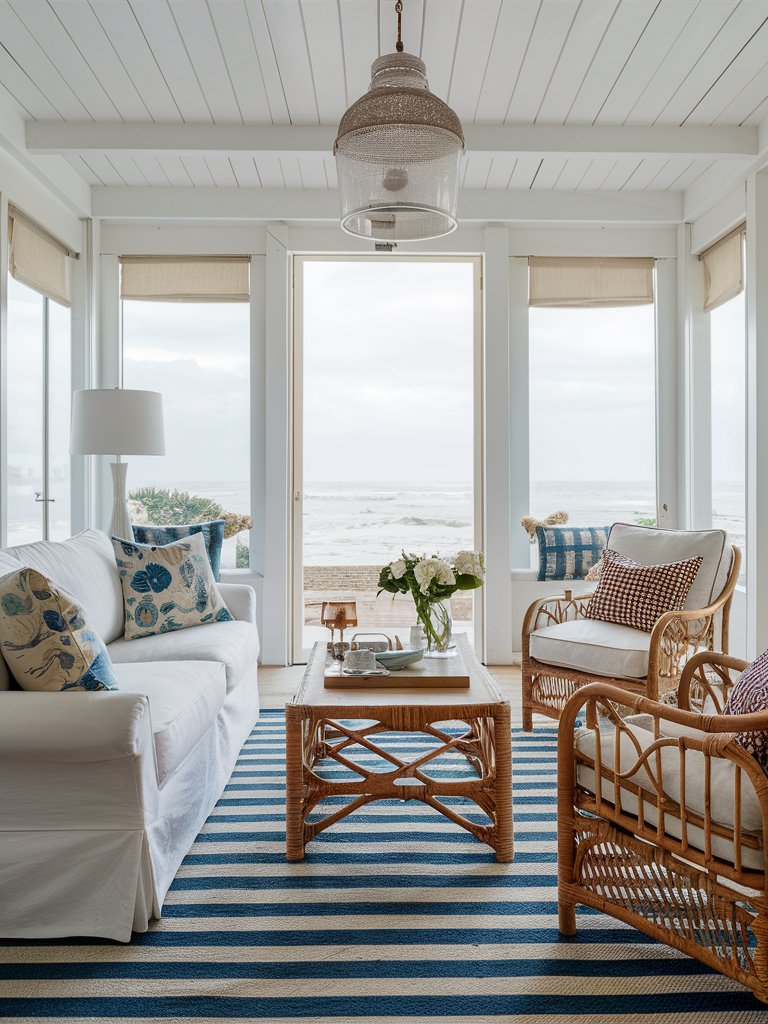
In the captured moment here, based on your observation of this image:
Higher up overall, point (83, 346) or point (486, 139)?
point (486, 139)

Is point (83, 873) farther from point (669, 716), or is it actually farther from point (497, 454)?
point (497, 454)

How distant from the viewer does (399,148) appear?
2.23 metres

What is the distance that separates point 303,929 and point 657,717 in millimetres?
1028

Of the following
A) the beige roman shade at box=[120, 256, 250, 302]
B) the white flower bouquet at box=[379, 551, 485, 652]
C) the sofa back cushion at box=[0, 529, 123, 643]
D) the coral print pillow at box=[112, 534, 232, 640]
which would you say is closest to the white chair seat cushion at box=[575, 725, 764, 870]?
the white flower bouquet at box=[379, 551, 485, 652]

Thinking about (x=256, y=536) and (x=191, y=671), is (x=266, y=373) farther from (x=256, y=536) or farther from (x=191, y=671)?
(x=191, y=671)

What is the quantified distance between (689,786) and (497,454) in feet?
11.2

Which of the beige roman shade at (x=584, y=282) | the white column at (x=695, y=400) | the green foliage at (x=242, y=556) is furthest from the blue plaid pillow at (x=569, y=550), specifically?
the green foliage at (x=242, y=556)

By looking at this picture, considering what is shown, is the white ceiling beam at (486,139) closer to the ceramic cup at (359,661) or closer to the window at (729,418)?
the window at (729,418)

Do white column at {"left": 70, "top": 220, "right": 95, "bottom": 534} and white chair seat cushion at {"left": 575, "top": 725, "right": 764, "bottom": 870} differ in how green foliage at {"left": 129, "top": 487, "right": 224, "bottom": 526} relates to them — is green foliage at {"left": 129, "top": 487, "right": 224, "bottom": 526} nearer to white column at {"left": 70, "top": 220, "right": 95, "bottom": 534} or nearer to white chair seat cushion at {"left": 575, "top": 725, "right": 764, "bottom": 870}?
white column at {"left": 70, "top": 220, "right": 95, "bottom": 534}

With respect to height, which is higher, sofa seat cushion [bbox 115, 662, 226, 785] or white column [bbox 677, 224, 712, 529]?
white column [bbox 677, 224, 712, 529]

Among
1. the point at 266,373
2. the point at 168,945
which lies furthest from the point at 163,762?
the point at 266,373

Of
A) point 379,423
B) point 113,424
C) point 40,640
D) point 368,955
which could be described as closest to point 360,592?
point 379,423

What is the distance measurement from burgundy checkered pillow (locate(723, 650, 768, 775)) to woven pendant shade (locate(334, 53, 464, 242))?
156 cm

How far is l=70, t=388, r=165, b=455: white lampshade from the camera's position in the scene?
3822mm
